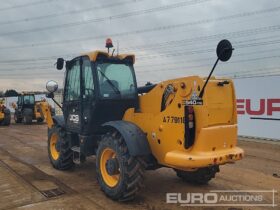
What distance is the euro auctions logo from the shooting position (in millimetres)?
5613

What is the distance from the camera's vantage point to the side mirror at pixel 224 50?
4.78 meters

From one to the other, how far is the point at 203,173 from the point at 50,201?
2.79 meters

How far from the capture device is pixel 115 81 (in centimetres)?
667

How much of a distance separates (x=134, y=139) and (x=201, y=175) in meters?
1.74

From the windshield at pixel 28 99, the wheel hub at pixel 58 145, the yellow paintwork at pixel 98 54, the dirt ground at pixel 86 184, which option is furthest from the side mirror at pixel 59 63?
the windshield at pixel 28 99

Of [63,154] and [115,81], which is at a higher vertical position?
[115,81]

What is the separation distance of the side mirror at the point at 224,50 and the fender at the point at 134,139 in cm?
181

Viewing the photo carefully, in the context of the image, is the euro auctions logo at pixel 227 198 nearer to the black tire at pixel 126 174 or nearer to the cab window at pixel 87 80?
the black tire at pixel 126 174

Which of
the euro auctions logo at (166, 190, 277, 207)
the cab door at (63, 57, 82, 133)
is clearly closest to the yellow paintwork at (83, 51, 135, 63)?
the cab door at (63, 57, 82, 133)

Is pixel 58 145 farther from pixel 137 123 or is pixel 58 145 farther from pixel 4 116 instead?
pixel 4 116

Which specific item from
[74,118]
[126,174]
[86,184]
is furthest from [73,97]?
[126,174]

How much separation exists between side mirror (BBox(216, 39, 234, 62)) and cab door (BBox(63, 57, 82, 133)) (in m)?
3.20

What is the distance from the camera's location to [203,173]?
6.41 metres

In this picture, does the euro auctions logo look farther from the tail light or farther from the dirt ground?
the tail light
